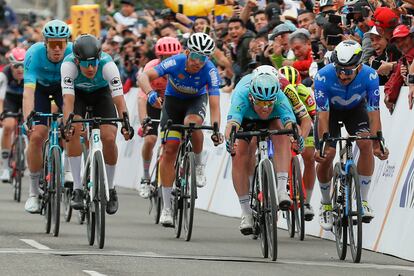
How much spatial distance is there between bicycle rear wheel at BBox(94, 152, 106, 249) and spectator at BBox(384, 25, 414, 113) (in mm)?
3288

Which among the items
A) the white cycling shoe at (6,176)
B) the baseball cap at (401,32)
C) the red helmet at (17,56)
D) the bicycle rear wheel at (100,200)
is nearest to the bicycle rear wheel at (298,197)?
the baseball cap at (401,32)

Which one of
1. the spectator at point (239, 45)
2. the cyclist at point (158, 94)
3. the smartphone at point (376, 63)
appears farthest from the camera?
the spectator at point (239, 45)

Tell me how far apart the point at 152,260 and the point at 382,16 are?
487 centimetres

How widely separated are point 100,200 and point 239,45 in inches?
323

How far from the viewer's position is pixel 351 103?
14.0 meters

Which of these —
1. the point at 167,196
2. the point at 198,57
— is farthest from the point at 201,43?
the point at 167,196

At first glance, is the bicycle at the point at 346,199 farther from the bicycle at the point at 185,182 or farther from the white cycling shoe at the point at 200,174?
the white cycling shoe at the point at 200,174

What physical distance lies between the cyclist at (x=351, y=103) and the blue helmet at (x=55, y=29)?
305cm

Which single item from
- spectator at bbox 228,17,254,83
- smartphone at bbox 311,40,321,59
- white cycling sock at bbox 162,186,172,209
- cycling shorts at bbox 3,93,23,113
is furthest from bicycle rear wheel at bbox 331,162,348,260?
cycling shorts at bbox 3,93,23,113

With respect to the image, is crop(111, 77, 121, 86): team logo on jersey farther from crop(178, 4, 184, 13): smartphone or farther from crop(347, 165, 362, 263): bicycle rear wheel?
crop(178, 4, 184, 13): smartphone

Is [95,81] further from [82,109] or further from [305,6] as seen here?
[305,6]

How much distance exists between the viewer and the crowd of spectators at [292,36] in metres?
15.7

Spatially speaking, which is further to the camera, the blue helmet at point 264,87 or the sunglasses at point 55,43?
the sunglasses at point 55,43

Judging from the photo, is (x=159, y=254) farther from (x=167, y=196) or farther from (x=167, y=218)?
(x=167, y=196)
